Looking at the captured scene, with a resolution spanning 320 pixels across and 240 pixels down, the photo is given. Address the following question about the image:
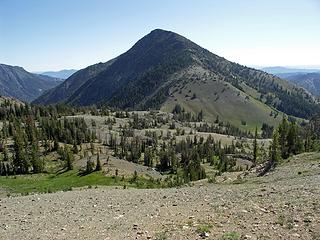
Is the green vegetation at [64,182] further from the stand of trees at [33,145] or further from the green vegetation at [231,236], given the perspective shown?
the green vegetation at [231,236]

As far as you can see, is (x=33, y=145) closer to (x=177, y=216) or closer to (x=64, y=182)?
(x=64, y=182)

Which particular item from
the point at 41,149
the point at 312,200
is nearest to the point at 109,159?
Result: the point at 41,149

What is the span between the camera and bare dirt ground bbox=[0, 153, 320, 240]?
21000mm

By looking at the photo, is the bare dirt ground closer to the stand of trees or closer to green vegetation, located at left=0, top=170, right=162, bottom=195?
green vegetation, located at left=0, top=170, right=162, bottom=195

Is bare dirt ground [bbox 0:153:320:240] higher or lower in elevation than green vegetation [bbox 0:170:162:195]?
higher

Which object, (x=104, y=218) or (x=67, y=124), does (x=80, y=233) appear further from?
(x=67, y=124)

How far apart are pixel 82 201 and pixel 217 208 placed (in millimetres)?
15799

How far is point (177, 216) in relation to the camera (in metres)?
25.4

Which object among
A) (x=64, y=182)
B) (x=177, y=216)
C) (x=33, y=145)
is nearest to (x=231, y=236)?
(x=177, y=216)

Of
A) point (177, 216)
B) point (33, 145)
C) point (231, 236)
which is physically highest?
point (231, 236)

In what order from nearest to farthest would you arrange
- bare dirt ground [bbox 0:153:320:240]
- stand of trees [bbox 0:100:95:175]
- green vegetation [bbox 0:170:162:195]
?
bare dirt ground [bbox 0:153:320:240] → green vegetation [bbox 0:170:162:195] → stand of trees [bbox 0:100:95:175]

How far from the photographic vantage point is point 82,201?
36969mm

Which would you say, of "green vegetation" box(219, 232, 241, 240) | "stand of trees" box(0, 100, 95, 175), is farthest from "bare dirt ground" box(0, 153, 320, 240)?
"stand of trees" box(0, 100, 95, 175)

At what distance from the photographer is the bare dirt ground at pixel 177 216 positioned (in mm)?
21000
